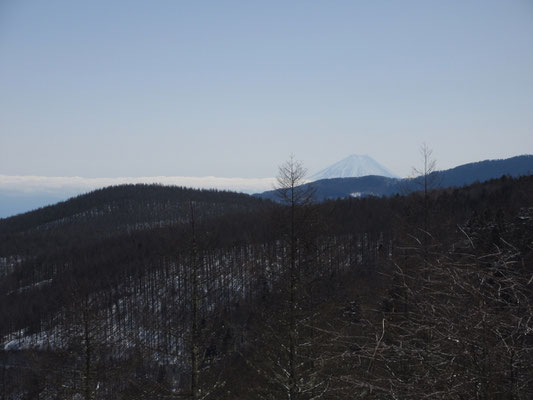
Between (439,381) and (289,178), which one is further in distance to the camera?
(289,178)

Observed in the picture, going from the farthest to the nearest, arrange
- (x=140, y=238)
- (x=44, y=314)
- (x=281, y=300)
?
1. (x=140, y=238)
2. (x=44, y=314)
3. (x=281, y=300)

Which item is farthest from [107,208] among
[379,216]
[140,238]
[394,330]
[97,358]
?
[394,330]

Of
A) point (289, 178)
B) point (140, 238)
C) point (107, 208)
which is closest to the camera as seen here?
point (289, 178)

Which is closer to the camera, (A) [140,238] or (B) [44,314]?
(B) [44,314]

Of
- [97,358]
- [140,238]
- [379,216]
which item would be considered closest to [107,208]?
[140,238]

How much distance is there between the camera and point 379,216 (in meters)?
85.2

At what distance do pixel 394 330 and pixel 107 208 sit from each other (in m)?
220

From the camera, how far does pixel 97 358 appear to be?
13.2 meters

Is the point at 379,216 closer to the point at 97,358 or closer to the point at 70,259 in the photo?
the point at 97,358

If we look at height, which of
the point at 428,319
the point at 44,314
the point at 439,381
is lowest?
the point at 44,314

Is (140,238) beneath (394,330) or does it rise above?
beneath

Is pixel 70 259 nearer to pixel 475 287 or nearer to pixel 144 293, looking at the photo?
pixel 144 293

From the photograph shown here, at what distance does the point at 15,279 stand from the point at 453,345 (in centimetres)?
14017

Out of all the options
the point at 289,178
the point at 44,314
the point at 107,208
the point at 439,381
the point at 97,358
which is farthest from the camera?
the point at 107,208
